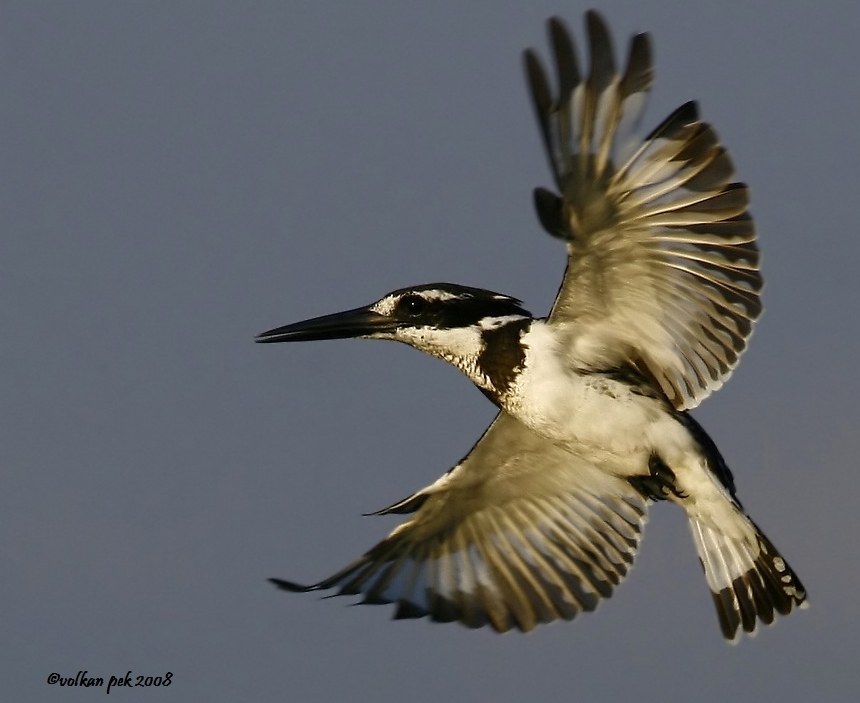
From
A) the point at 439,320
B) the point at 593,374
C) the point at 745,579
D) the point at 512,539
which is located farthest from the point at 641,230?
the point at 512,539

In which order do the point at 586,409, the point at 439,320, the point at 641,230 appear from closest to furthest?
the point at 641,230, the point at 586,409, the point at 439,320

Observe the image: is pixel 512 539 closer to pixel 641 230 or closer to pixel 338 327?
pixel 338 327

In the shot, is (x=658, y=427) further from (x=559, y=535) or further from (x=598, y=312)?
(x=559, y=535)

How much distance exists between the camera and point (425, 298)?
32.4ft

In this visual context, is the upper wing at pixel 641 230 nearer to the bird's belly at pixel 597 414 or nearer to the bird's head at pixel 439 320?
the bird's belly at pixel 597 414

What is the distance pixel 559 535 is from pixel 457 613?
0.88m

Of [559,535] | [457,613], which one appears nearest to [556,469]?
[559,535]

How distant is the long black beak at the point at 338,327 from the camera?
33.1 ft

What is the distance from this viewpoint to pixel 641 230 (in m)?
8.63

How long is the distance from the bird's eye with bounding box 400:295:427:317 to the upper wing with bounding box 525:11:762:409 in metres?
1.05

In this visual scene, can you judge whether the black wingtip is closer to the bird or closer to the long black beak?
the bird

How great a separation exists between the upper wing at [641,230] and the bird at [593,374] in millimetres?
10

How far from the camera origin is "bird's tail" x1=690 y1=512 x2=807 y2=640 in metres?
9.54

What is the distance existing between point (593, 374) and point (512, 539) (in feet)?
6.54
